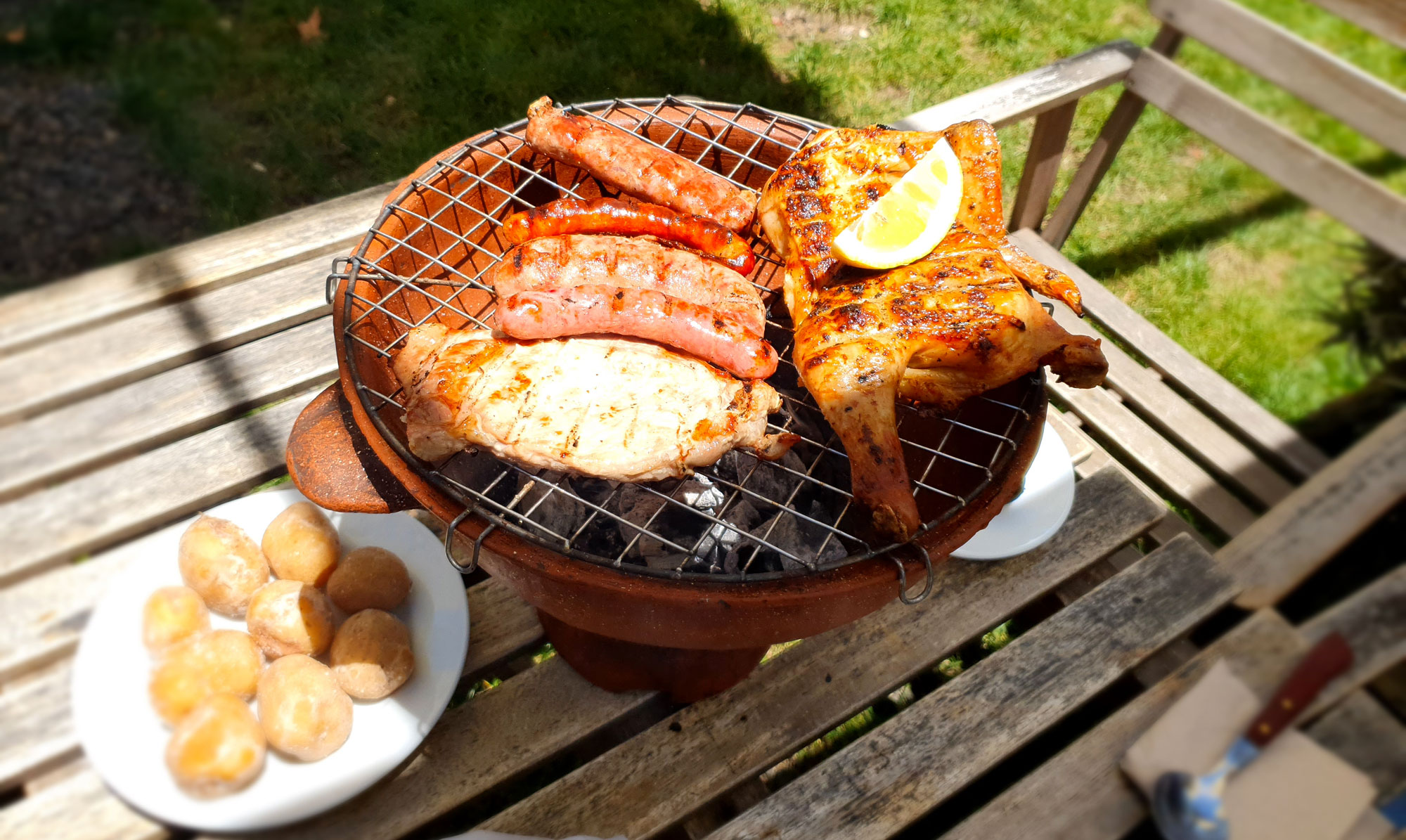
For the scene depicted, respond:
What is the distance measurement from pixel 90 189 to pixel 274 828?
2056 mm

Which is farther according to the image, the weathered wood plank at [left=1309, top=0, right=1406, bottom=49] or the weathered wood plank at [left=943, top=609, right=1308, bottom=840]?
the weathered wood plank at [left=1309, top=0, right=1406, bottom=49]

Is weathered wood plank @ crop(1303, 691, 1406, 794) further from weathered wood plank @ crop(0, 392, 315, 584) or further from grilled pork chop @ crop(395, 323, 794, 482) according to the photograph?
weathered wood plank @ crop(0, 392, 315, 584)

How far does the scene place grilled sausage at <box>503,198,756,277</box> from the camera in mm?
Answer: 2398

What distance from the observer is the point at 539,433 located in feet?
6.30

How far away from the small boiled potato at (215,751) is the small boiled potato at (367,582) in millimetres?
457

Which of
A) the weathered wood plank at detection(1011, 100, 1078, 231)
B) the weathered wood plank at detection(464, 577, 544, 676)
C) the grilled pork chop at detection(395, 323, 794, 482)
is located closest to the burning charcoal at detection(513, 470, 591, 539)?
the grilled pork chop at detection(395, 323, 794, 482)

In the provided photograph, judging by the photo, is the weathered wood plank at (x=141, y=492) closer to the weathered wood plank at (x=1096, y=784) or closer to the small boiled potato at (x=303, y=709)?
the small boiled potato at (x=303, y=709)

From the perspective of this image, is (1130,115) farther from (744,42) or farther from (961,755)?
(961,755)

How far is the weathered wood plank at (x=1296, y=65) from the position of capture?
2.78 meters

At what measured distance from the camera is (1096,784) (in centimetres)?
252

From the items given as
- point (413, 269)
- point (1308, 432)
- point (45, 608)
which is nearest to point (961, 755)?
point (1308, 432)

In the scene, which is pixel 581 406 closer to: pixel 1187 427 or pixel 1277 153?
pixel 1187 427

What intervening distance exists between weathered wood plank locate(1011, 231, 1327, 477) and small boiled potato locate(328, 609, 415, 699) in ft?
10.5

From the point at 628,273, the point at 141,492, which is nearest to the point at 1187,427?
the point at 628,273
